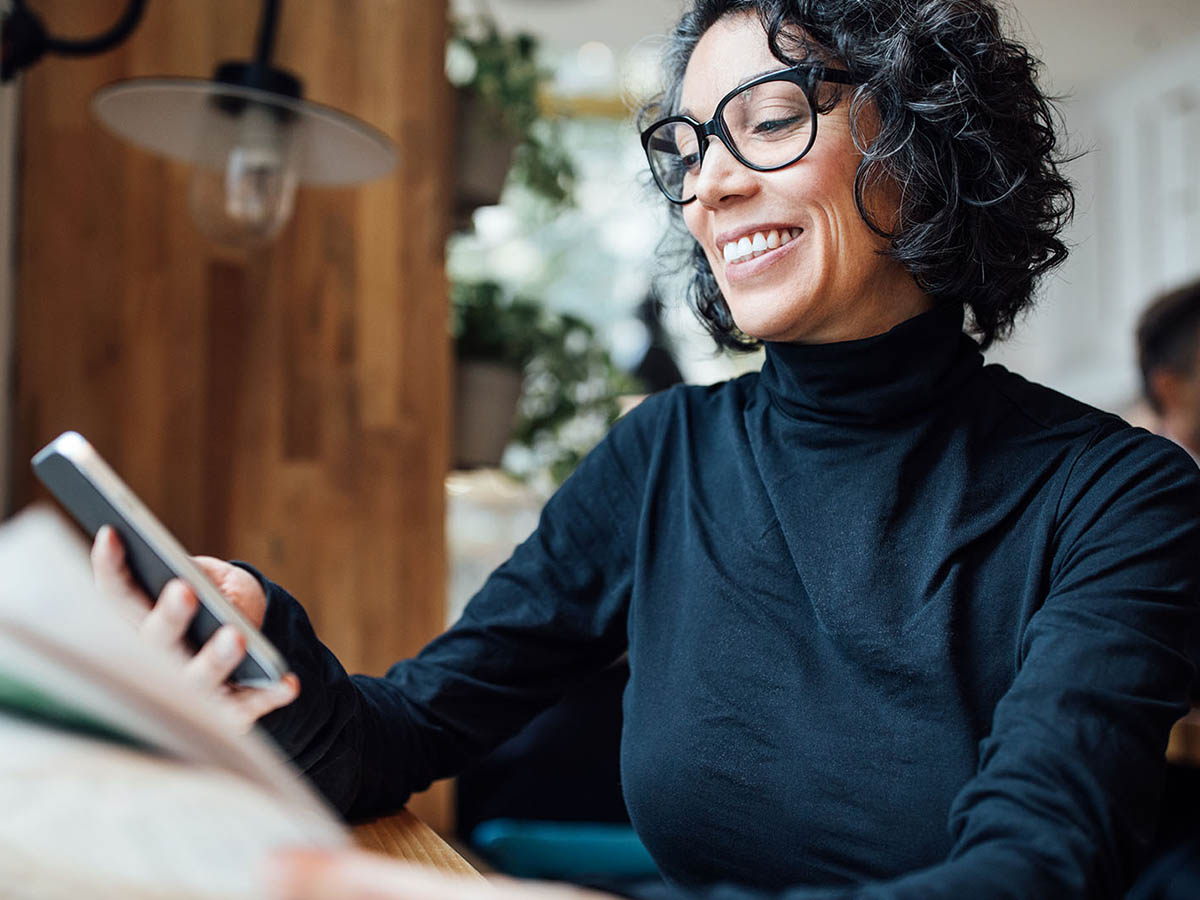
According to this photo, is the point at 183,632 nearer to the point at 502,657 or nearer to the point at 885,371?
the point at 502,657

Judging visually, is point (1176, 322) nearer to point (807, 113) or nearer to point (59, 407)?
point (807, 113)

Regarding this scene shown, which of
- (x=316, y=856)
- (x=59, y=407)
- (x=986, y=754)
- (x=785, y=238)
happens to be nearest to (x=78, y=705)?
(x=316, y=856)

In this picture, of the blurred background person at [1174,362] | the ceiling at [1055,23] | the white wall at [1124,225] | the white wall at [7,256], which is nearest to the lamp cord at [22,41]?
the white wall at [7,256]

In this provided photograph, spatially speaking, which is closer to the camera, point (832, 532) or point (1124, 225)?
point (832, 532)

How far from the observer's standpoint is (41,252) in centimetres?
211

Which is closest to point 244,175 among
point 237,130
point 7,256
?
point 237,130

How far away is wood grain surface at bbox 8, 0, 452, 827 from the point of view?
7.00 feet

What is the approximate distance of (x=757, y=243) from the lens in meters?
1.02

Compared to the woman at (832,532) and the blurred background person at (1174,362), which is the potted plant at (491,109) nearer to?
the woman at (832,532)

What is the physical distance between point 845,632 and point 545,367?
1.71 meters

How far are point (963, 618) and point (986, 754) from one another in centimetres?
19

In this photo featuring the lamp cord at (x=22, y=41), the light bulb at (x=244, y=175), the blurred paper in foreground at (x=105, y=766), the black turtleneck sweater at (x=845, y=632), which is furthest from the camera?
the light bulb at (x=244, y=175)

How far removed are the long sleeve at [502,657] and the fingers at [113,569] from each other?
0.49 ft

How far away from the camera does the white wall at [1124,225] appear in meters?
5.00
